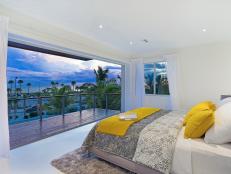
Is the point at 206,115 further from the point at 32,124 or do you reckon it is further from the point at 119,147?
the point at 32,124

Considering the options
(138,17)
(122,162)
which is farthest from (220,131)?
(138,17)

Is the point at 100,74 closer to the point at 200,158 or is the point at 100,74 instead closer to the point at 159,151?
the point at 159,151

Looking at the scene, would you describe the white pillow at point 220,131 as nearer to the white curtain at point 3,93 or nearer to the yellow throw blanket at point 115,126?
the yellow throw blanket at point 115,126

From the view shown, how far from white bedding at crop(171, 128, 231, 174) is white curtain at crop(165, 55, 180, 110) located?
3.00m

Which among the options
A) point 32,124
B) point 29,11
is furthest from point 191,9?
point 32,124

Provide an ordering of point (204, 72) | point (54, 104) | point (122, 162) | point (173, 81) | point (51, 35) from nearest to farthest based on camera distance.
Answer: point (122, 162), point (51, 35), point (204, 72), point (173, 81), point (54, 104)

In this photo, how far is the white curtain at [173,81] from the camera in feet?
15.1

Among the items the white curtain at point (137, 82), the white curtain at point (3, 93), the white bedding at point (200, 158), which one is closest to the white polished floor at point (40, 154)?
the white curtain at point (3, 93)

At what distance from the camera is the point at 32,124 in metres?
4.46

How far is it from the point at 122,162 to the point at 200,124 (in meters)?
1.13

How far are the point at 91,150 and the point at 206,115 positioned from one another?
1.74 meters

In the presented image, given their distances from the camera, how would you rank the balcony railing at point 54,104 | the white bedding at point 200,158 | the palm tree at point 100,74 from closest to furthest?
the white bedding at point 200,158 → the balcony railing at point 54,104 → the palm tree at point 100,74

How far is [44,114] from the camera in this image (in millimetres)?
5023

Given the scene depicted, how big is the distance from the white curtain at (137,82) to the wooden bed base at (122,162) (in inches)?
132
